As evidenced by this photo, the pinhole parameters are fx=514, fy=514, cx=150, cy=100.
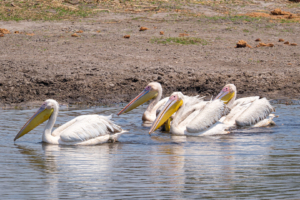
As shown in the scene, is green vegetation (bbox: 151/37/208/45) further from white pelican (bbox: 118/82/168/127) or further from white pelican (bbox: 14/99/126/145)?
white pelican (bbox: 14/99/126/145)

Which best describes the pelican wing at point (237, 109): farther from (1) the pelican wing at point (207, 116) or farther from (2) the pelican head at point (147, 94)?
(2) the pelican head at point (147, 94)

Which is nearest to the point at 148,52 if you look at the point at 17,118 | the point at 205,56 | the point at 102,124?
the point at 205,56

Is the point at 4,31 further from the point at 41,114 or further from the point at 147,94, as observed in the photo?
the point at 41,114

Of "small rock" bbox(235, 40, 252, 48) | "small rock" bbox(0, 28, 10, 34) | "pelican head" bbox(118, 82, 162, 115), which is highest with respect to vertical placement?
"small rock" bbox(0, 28, 10, 34)

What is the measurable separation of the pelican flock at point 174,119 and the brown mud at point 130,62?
1822 millimetres

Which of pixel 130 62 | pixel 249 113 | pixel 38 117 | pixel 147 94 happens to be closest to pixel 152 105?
pixel 147 94

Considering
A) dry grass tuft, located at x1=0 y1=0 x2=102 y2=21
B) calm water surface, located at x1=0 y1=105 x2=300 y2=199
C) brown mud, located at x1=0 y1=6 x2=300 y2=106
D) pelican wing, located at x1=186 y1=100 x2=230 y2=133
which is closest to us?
calm water surface, located at x1=0 y1=105 x2=300 y2=199

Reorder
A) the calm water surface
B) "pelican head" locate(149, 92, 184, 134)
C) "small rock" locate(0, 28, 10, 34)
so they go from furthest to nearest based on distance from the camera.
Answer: "small rock" locate(0, 28, 10, 34), "pelican head" locate(149, 92, 184, 134), the calm water surface

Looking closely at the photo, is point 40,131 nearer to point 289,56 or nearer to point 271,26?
point 289,56

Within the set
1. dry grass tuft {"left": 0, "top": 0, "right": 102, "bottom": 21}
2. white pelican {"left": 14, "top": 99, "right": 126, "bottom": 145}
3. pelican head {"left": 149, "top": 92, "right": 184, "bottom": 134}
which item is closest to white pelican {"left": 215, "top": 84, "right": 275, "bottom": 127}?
pelican head {"left": 149, "top": 92, "right": 184, "bottom": 134}

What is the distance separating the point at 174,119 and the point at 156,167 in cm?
226

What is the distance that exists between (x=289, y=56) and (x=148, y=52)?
3.39m

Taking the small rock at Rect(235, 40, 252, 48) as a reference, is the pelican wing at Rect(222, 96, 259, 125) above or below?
below

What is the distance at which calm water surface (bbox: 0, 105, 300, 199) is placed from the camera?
426 centimetres
